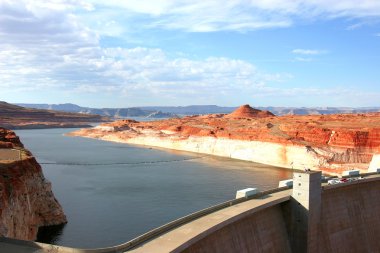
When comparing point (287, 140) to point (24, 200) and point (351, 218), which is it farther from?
point (24, 200)

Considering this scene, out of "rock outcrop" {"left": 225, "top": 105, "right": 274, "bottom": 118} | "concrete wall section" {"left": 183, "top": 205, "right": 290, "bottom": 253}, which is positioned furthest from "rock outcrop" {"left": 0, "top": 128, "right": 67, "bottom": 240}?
"rock outcrop" {"left": 225, "top": 105, "right": 274, "bottom": 118}

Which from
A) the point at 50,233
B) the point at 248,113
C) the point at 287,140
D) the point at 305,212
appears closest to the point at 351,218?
the point at 305,212

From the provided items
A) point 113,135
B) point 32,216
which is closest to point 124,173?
point 32,216

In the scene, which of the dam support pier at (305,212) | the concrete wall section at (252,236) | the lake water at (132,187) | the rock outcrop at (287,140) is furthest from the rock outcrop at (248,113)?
the concrete wall section at (252,236)

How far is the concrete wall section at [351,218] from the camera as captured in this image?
28.0m

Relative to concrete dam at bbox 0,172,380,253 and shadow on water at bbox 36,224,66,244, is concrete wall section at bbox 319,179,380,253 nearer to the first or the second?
concrete dam at bbox 0,172,380,253

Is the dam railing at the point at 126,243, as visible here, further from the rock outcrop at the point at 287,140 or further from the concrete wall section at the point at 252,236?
the rock outcrop at the point at 287,140

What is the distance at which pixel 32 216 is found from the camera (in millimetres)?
32344

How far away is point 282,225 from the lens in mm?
25906

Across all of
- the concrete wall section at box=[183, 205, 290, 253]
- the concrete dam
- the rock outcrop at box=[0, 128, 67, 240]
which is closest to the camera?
the concrete dam

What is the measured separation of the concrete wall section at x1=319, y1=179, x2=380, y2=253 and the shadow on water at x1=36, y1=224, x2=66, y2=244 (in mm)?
19512

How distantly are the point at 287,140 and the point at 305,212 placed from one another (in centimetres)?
5654

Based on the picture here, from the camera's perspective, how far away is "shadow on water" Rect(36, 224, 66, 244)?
31.4m

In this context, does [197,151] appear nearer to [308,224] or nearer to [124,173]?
[124,173]
